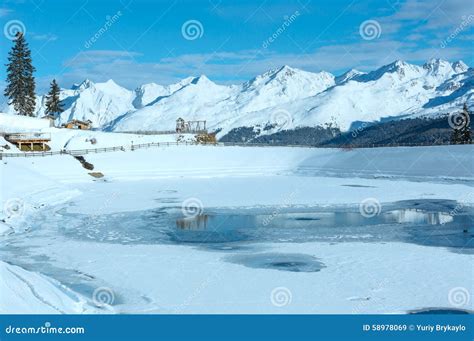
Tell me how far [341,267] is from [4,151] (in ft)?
205

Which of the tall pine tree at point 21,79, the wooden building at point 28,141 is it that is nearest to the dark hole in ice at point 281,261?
the wooden building at point 28,141

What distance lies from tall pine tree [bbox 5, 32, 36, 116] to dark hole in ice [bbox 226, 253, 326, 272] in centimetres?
8985

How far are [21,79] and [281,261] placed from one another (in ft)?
303

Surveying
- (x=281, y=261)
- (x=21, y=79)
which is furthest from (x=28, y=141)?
(x=281, y=261)

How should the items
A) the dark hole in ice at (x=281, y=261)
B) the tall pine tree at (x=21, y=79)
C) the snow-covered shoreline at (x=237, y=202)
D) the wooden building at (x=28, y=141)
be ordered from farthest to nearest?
1. the tall pine tree at (x=21, y=79)
2. the wooden building at (x=28, y=141)
3. the dark hole in ice at (x=281, y=261)
4. the snow-covered shoreline at (x=237, y=202)

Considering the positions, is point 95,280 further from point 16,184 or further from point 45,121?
point 45,121

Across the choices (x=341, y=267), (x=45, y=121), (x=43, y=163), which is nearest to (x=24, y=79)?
(x=45, y=121)

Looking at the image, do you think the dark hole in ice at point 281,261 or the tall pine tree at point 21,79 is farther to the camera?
the tall pine tree at point 21,79

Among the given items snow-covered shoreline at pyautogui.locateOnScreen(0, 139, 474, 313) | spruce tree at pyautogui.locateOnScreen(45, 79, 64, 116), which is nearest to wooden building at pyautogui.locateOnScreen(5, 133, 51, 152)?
snow-covered shoreline at pyautogui.locateOnScreen(0, 139, 474, 313)

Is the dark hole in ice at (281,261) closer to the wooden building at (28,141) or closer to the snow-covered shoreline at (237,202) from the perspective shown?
the snow-covered shoreline at (237,202)

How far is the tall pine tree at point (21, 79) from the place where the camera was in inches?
4237

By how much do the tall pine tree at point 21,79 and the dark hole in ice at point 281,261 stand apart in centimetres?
8985

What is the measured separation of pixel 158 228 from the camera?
36.4 metres
